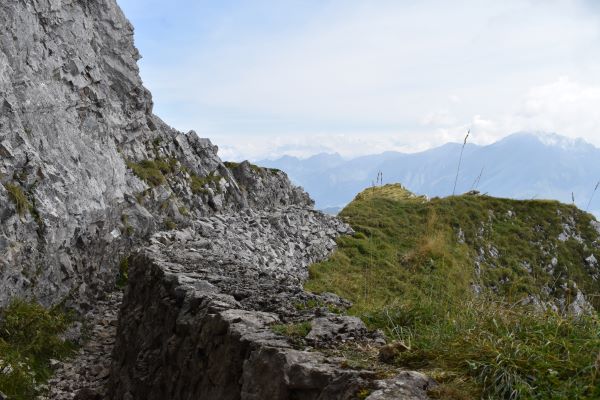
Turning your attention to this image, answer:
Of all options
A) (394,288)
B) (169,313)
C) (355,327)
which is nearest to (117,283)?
(169,313)

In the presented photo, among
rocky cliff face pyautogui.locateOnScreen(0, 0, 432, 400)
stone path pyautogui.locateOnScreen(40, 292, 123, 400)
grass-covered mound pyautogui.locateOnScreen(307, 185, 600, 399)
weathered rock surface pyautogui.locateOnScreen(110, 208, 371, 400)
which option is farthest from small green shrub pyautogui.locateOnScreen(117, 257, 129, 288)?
grass-covered mound pyautogui.locateOnScreen(307, 185, 600, 399)

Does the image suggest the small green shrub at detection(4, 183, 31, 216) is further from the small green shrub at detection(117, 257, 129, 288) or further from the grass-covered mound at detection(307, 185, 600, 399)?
the grass-covered mound at detection(307, 185, 600, 399)

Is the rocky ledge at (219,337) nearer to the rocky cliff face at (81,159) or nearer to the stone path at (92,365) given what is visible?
the stone path at (92,365)

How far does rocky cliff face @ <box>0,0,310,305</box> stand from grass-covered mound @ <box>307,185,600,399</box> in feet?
23.5

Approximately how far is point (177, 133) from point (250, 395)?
23.3 meters

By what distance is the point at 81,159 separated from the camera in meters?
18.7

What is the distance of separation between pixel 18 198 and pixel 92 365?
5003 mm

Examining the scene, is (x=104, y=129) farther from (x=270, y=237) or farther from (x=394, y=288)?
(x=394, y=288)

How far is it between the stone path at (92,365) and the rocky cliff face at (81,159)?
2.88ft

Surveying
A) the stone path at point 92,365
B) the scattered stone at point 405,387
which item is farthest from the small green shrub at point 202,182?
the scattered stone at point 405,387

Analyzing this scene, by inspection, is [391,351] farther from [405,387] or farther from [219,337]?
[219,337]

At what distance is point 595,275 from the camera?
31297mm

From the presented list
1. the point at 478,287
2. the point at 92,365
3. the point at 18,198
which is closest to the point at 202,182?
the point at 18,198

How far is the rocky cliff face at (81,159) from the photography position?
1491cm
